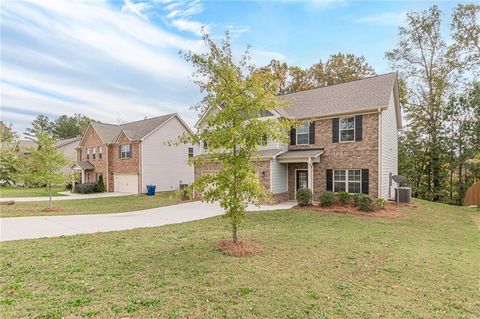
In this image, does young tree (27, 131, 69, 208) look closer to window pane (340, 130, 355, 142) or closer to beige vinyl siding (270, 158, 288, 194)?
beige vinyl siding (270, 158, 288, 194)

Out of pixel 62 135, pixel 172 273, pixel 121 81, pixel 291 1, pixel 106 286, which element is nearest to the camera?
pixel 106 286

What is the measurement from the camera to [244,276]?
5.07m

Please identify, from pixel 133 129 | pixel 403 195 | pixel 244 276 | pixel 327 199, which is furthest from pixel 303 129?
pixel 133 129

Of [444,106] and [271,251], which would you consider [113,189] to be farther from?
[444,106]

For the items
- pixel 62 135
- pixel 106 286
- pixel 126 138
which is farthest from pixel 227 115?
pixel 62 135

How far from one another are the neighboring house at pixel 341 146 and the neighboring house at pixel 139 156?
10.9 metres

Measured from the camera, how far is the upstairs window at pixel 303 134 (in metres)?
16.8

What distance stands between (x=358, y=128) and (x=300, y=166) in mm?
4086

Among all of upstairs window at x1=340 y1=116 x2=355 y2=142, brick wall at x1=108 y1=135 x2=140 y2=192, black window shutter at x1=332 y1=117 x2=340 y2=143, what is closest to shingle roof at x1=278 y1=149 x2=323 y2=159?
black window shutter at x1=332 y1=117 x2=340 y2=143

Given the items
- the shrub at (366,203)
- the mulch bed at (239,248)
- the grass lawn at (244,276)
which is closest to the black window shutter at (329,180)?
the shrub at (366,203)

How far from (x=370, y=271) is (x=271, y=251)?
2.26m

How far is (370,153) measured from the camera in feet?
47.2

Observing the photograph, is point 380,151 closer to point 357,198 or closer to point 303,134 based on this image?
point 357,198

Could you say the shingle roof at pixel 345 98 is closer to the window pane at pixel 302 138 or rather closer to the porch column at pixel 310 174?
the window pane at pixel 302 138
